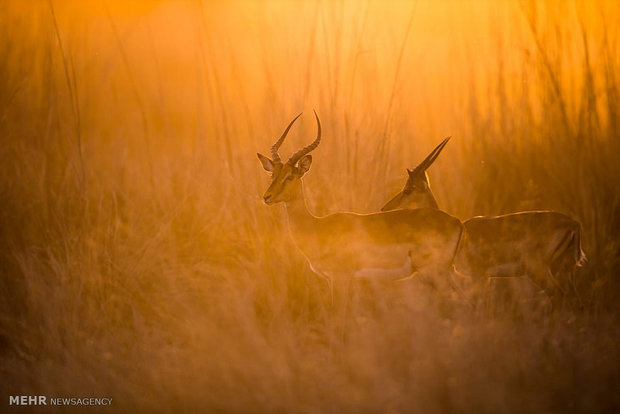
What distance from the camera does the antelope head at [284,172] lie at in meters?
3.96

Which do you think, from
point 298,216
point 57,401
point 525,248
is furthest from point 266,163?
point 57,401

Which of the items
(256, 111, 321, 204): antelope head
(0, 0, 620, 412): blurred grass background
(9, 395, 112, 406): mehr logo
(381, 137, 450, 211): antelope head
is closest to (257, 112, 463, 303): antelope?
(256, 111, 321, 204): antelope head

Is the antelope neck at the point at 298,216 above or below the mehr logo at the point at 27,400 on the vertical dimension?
above

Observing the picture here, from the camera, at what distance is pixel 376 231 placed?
12.7ft

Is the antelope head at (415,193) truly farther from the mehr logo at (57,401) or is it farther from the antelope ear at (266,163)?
the mehr logo at (57,401)

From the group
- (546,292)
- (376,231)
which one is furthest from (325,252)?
(546,292)

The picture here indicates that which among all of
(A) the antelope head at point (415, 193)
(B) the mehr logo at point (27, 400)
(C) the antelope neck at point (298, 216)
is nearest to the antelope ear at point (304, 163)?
(C) the antelope neck at point (298, 216)

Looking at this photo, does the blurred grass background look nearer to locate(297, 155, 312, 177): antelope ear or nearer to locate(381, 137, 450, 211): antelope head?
locate(381, 137, 450, 211): antelope head

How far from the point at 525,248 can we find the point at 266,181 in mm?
1565

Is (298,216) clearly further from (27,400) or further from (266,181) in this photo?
(27,400)

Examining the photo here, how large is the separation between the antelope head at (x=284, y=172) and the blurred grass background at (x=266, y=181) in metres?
0.30

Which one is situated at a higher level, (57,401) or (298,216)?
(298,216)

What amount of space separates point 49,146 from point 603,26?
11.0 feet

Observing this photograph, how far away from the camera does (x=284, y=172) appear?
402cm
